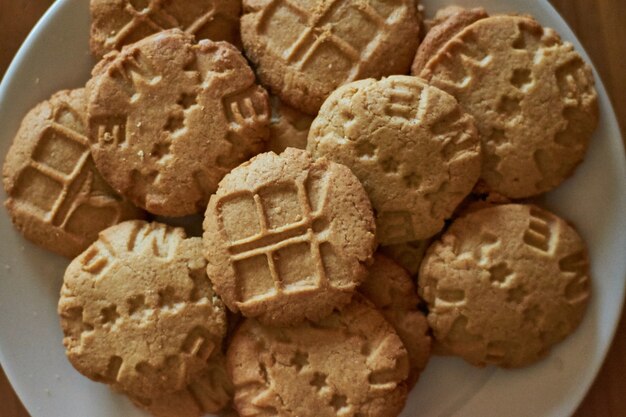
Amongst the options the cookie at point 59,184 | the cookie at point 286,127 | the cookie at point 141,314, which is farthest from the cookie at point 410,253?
the cookie at point 59,184

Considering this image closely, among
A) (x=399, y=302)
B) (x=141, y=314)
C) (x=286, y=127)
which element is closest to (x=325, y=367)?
(x=399, y=302)

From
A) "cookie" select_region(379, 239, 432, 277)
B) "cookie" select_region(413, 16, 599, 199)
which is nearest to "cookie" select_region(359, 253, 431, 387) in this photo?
"cookie" select_region(379, 239, 432, 277)

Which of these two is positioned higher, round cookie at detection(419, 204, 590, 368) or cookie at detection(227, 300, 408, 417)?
round cookie at detection(419, 204, 590, 368)

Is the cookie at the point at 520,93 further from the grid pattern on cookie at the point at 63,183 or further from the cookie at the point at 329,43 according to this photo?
the grid pattern on cookie at the point at 63,183

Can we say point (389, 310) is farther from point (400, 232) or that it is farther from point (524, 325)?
point (524, 325)

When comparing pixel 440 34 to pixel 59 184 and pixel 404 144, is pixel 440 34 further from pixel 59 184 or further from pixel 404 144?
pixel 59 184

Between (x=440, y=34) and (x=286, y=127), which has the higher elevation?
(x=440, y=34)

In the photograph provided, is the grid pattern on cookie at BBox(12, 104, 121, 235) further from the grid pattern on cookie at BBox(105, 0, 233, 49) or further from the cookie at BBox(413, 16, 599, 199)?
the cookie at BBox(413, 16, 599, 199)

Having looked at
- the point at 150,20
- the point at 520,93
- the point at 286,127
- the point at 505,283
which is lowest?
the point at 505,283
